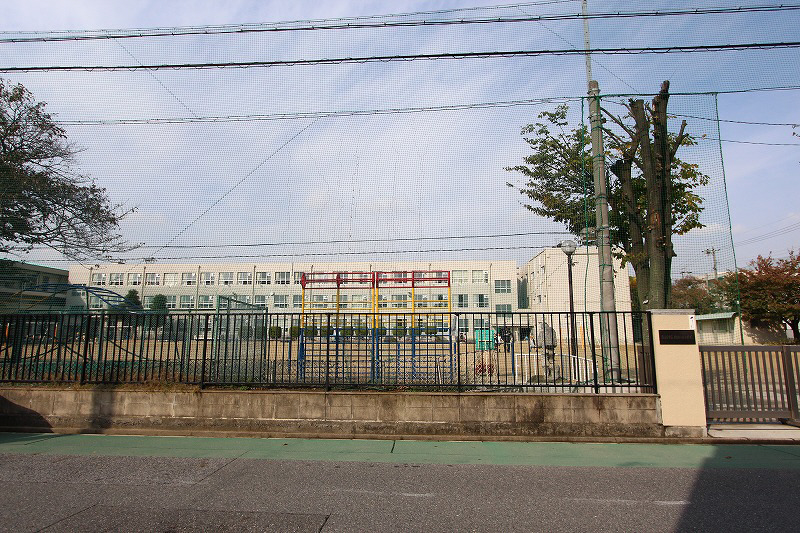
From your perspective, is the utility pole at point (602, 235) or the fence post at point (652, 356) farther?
the utility pole at point (602, 235)

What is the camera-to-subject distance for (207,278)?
20.5 meters

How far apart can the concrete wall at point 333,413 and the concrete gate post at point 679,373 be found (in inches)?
9.0

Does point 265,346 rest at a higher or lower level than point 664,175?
lower

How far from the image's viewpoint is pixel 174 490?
482cm

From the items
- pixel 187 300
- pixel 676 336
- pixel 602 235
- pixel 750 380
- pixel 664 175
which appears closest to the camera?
pixel 676 336

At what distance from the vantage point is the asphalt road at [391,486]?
4008mm

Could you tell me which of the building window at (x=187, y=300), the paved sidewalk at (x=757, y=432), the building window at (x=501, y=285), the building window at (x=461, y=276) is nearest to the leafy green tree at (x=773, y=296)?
the building window at (x=501, y=285)

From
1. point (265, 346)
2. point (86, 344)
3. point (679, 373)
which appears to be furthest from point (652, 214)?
point (86, 344)

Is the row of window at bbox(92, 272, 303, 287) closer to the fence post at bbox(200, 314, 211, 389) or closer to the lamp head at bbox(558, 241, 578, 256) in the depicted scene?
the fence post at bbox(200, 314, 211, 389)

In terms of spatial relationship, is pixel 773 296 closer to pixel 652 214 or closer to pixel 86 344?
pixel 652 214

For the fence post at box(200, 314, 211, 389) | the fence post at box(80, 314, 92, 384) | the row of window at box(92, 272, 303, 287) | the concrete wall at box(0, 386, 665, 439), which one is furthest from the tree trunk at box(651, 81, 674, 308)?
the row of window at box(92, 272, 303, 287)

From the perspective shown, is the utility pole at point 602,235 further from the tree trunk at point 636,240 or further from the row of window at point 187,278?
the row of window at point 187,278

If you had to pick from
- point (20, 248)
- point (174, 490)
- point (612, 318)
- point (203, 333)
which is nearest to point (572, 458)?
point (612, 318)

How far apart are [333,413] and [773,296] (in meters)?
28.9
